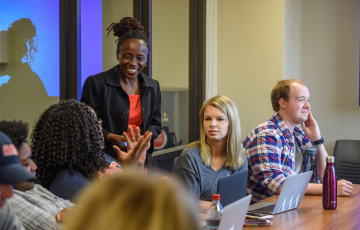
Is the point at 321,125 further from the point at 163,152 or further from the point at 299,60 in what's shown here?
the point at 163,152

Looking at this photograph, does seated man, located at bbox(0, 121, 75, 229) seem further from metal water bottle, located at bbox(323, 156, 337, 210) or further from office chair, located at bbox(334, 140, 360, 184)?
office chair, located at bbox(334, 140, 360, 184)

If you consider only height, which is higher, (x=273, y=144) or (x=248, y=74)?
(x=248, y=74)

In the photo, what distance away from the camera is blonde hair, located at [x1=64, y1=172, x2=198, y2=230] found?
0.48 metres

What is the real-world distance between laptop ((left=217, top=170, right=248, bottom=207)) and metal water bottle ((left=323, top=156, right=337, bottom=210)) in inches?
18.8

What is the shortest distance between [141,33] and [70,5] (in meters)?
0.67

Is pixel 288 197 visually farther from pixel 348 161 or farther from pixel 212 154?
pixel 348 161

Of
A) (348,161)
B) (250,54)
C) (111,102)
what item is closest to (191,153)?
(111,102)

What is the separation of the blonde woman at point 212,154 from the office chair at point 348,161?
183cm

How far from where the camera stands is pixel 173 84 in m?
4.04

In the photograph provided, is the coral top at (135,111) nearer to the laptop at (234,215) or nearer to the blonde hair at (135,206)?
the laptop at (234,215)

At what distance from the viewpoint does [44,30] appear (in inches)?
102

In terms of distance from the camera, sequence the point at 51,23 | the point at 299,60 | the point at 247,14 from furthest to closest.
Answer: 1. the point at 299,60
2. the point at 247,14
3. the point at 51,23

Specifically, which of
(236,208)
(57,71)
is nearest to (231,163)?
(236,208)

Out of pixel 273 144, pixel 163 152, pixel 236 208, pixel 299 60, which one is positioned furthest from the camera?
pixel 299 60
